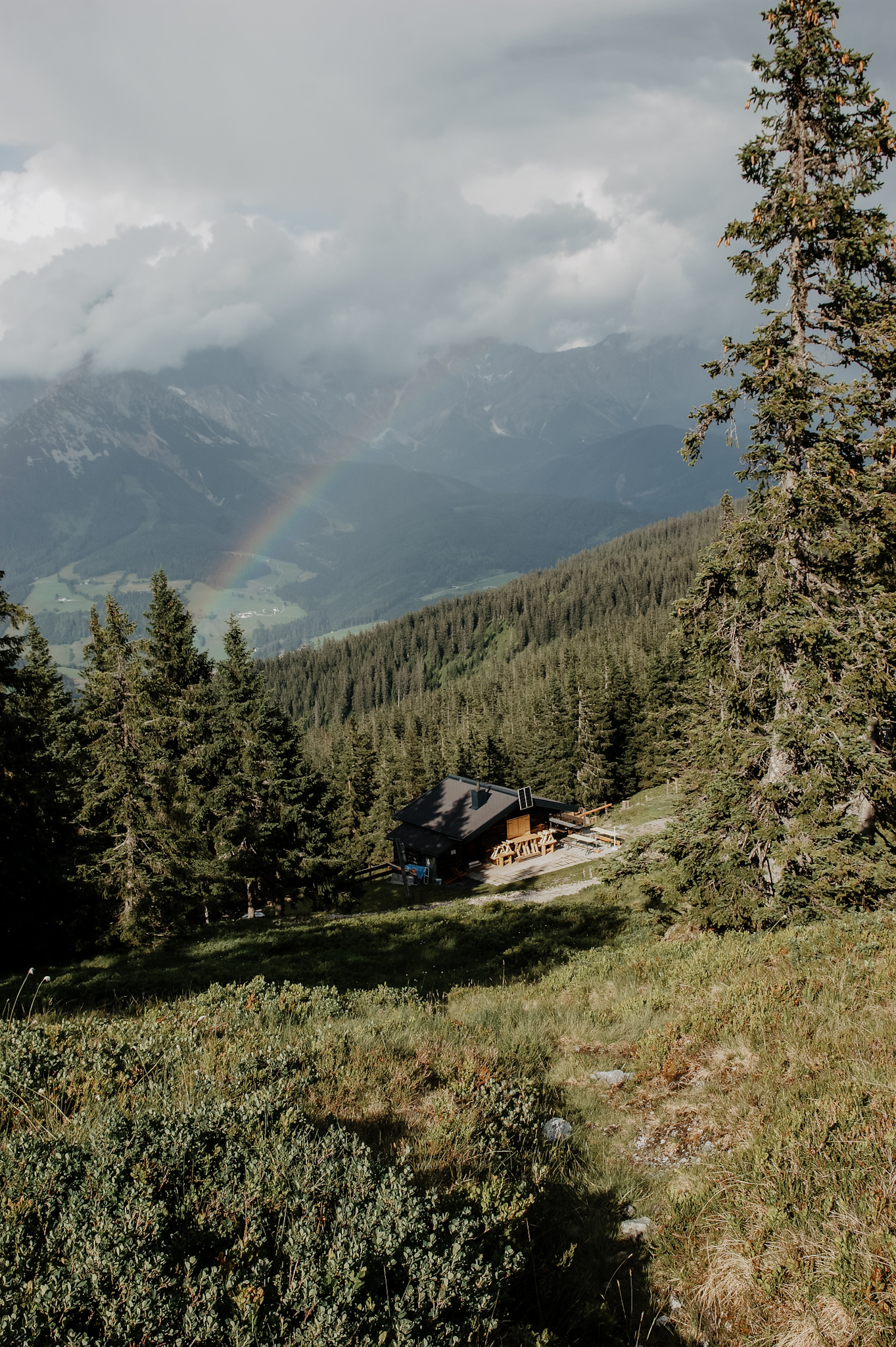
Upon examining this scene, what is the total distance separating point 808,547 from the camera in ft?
36.1

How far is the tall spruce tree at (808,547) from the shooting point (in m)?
10.2

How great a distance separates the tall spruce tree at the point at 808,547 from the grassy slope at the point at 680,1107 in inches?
49.9

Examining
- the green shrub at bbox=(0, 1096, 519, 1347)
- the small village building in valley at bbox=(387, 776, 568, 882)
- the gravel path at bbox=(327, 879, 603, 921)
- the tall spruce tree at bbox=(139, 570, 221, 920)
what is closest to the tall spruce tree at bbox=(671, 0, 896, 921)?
the green shrub at bbox=(0, 1096, 519, 1347)

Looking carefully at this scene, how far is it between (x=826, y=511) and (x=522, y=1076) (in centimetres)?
955

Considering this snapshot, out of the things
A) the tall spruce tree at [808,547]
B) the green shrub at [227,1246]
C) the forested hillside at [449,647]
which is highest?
the forested hillside at [449,647]

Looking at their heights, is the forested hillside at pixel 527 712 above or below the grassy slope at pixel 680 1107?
above

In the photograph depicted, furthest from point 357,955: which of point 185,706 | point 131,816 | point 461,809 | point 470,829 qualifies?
point 461,809

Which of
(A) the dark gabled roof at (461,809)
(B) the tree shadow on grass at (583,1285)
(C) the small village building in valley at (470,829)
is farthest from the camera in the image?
(A) the dark gabled roof at (461,809)

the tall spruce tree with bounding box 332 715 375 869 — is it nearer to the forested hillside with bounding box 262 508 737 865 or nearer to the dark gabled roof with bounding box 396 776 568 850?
the forested hillside with bounding box 262 508 737 865

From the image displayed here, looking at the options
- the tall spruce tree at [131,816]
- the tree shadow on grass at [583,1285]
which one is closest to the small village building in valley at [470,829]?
the tall spruce tree at [131,816]

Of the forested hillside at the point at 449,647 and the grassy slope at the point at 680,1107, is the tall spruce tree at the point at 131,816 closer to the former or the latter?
the grassy slope at the point at 680,1107

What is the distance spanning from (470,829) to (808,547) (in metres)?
34.6

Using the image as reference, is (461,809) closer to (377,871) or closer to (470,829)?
(470,829)

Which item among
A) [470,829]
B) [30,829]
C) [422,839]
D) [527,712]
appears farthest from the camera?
[527,712]
